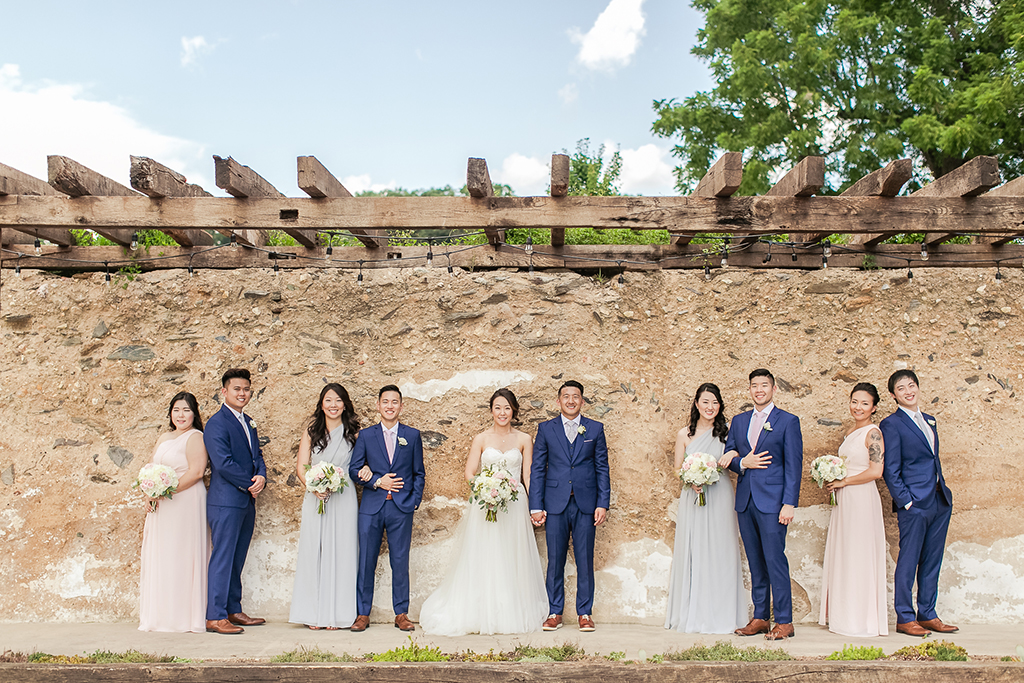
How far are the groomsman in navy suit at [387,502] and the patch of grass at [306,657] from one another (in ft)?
3.07

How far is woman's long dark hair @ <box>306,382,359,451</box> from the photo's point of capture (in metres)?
5.67

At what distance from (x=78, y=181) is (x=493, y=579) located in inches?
155

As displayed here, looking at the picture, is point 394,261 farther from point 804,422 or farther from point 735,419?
point 804,422

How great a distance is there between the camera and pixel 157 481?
5203 millimetres

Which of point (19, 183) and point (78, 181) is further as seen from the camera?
point (19, 183)

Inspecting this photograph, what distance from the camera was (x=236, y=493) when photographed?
545cm

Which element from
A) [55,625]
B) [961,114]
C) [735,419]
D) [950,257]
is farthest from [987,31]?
[55,625]

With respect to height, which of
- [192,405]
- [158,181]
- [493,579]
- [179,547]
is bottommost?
[493,579]

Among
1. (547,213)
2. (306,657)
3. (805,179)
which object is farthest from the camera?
(547,213)

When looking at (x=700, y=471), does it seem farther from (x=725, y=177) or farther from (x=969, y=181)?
(x=969, y=181)

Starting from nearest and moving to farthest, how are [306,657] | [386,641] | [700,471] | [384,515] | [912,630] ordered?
[306,657], [386,641], [912,630], [700,471], [384,515]

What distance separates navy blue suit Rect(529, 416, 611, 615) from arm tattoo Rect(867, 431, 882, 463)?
196cm

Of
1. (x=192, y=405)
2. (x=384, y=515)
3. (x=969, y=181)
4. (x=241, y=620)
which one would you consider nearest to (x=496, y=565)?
(x=384, y=515)

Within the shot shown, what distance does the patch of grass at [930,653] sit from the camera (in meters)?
4.30
